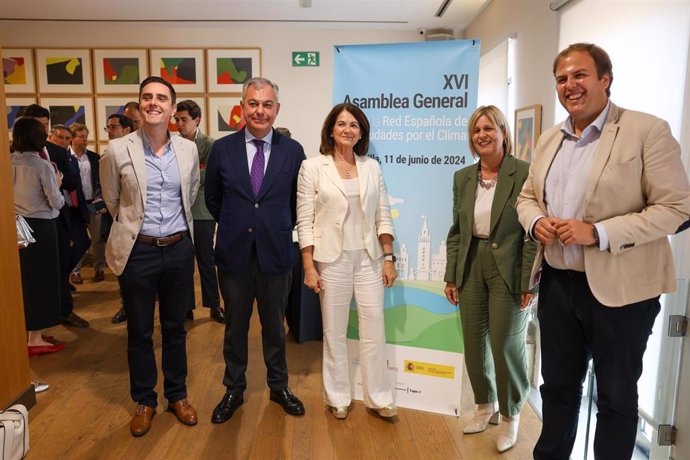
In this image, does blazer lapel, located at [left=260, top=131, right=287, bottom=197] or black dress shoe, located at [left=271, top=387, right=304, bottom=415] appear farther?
black dress shoe, located at [left=271, top=387, right=304, bottom=415]

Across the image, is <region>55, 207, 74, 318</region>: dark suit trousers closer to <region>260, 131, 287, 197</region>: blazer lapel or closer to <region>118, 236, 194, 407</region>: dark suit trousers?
<region>118, 236, 194, 407</region>: dark suit trousers

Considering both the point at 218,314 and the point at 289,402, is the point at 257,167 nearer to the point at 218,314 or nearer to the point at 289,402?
the point at 289,402

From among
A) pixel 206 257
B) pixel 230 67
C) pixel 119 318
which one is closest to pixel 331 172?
pixel 206 257

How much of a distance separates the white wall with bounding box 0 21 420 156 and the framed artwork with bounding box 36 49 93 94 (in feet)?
0.35

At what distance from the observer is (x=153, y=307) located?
266 cm

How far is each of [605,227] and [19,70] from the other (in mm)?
7328

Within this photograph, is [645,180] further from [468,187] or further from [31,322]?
[31,322]

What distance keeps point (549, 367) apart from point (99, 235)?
5513 millimetres

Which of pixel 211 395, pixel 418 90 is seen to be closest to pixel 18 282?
pixel 211 395

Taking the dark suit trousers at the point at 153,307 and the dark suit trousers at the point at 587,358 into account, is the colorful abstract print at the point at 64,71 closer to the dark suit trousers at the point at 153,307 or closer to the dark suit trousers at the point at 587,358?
the dark suit trousers at the point at 153,307

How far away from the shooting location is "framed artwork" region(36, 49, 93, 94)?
651 cm

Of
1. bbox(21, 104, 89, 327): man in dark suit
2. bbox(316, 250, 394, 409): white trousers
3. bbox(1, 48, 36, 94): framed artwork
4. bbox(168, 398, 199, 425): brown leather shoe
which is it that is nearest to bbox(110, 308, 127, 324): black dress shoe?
bbox(21, 104, 89, 327): man in dark suit

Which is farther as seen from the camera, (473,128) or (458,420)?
(458,420)

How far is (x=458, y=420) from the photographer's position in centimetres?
282
